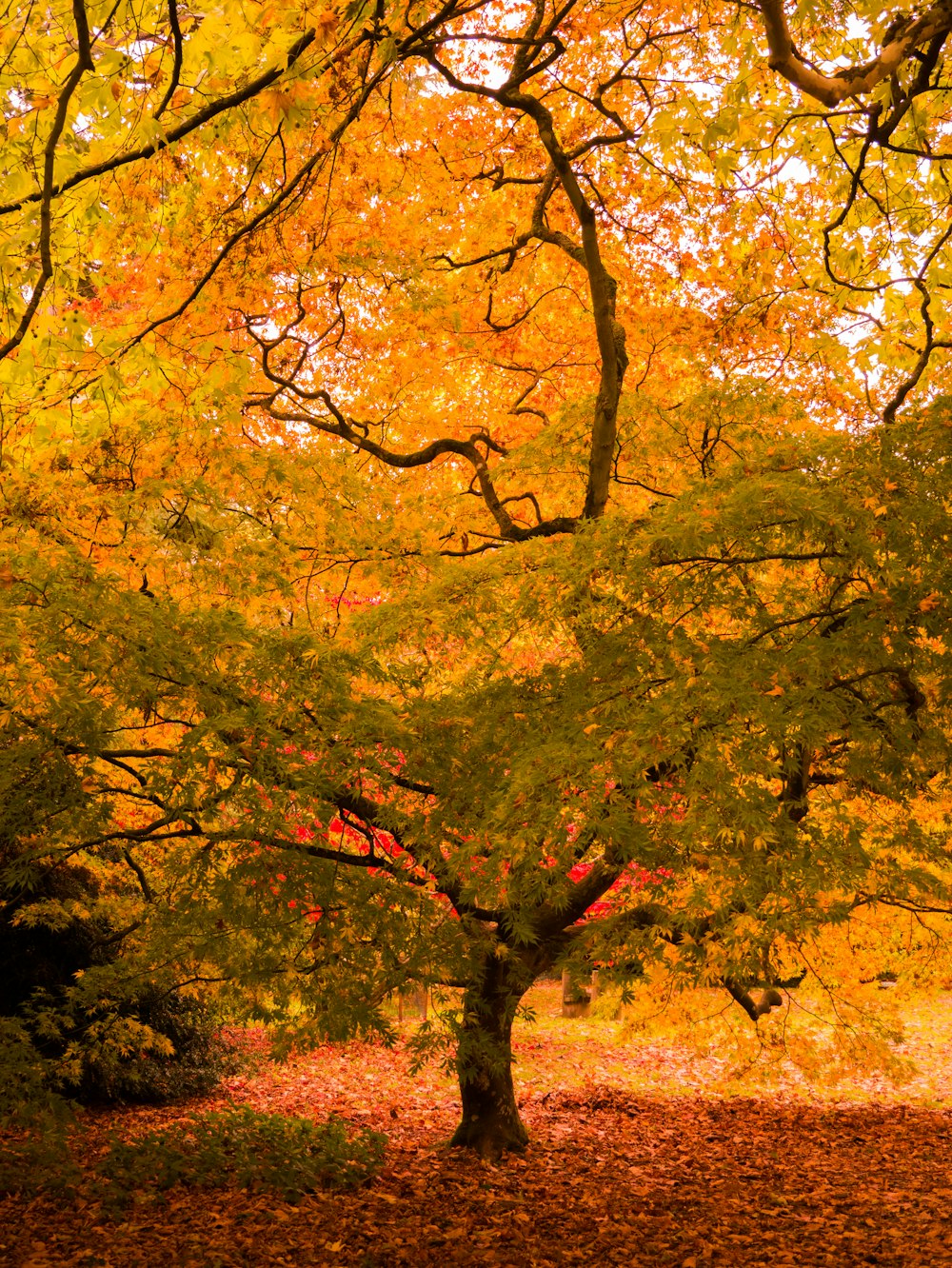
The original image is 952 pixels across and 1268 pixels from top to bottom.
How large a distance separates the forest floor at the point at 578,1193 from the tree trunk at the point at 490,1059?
0.61 ft

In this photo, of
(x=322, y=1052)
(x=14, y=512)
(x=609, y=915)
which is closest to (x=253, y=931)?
(x=609, y=915)

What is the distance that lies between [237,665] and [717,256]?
5.70 m

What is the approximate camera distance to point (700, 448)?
6.43 m

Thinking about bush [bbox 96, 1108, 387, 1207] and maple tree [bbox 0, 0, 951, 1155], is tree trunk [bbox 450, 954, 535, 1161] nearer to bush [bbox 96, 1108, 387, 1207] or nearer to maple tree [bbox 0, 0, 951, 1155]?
maple tree [bbox 0, 0, 951, 1155]

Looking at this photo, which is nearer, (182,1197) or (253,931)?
(253,931)

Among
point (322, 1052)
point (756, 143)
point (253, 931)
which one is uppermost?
point (756, 143)

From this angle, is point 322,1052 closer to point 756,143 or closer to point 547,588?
point 547,588

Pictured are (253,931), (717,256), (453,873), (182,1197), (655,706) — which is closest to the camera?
(655,706)

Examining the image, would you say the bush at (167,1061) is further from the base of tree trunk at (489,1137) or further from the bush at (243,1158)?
the base of tree trunk at (489,1137)

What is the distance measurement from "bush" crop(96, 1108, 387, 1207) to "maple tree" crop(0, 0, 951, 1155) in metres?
1.06

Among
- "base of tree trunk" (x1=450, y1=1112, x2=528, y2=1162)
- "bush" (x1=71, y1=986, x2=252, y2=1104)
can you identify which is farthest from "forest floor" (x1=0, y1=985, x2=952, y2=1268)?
"bush" (x1=71, y1=986, x2=252, y2=1104)

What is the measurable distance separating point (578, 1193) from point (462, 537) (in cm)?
456

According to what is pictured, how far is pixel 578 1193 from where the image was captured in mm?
6617

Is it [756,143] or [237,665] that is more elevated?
[756,143]
